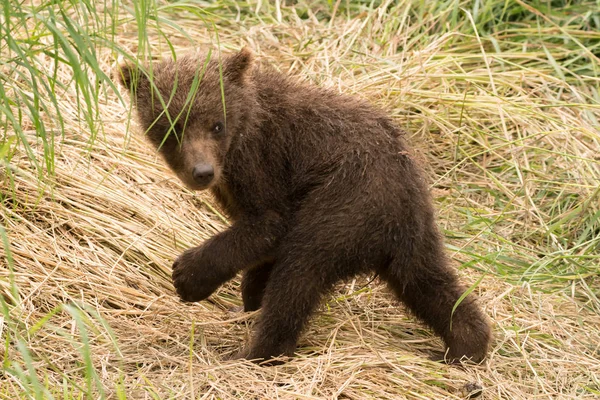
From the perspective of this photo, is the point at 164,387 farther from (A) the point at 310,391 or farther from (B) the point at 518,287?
(B) the point at 518,287

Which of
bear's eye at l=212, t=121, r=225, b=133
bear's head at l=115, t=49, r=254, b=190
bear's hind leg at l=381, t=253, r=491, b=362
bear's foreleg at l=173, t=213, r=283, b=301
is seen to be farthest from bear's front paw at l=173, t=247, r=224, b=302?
bear's hind leg at l=381, t=253, r=491, b=362

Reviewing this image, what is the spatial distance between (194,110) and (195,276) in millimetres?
815

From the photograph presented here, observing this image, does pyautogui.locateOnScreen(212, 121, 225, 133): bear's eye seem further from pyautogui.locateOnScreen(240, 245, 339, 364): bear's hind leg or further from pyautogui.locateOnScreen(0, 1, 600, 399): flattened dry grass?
pyautogui.locateOnScreen(240, 245, 339, 364): bear's hind leg

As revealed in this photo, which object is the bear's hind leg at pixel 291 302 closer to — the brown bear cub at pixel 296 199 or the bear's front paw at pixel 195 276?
the brown bear cub at pixel 296 199

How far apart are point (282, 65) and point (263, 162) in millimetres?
2477

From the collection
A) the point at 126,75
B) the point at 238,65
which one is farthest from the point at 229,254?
the point at 126,75

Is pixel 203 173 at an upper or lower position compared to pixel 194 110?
lower

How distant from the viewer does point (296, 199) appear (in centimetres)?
483

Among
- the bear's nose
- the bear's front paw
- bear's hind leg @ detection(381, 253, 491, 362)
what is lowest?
bear's hind leg @ detection(381, 253, 491, 362)

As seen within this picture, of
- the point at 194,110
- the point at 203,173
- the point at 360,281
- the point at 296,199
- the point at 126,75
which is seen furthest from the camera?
the point at 360,281

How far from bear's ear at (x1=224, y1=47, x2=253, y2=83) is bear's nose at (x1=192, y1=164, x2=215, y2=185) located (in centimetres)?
61

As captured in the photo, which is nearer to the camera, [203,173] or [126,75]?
[203,173]

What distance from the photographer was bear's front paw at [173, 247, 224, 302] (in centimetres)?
469

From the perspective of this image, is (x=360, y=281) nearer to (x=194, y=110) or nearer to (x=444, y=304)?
(x=444, y=304)
